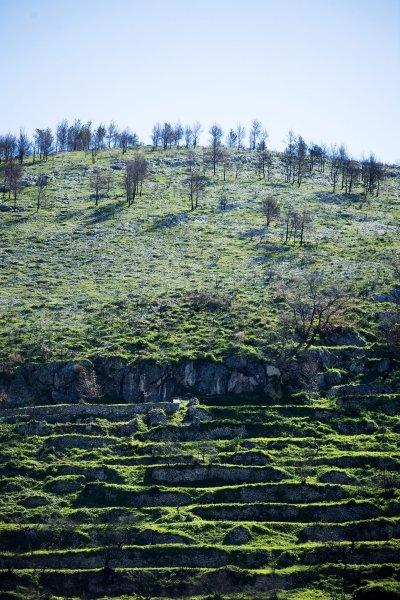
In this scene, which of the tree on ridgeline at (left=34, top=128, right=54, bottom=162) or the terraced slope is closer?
the terraced slope

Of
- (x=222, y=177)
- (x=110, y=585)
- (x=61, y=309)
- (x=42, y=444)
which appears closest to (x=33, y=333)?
(x=61, y=309)

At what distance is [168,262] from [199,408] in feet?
153

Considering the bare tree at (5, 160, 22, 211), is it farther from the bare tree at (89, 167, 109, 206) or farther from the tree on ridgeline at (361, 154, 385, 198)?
the tree on ridgeline at (361, 154, 385, 198)

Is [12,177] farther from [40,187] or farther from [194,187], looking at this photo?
[194,187]

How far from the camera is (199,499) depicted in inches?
2653

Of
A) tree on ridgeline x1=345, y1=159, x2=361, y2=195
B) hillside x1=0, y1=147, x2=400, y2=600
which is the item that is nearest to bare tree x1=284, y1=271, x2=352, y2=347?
hillside x1=0, y1=147, x2=400, y2=600

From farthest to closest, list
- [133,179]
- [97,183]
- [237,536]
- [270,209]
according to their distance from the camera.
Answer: [97,183] → [133,179] → [270,209] → [237,536]

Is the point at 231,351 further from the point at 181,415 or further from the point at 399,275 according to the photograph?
the point at 399,275

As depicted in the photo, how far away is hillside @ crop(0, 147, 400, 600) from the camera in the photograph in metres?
60.0

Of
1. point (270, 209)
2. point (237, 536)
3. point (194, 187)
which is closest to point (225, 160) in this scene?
point (194, 187)

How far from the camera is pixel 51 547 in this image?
62344 millimetres

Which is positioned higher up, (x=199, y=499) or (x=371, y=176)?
(x=371, y=176)

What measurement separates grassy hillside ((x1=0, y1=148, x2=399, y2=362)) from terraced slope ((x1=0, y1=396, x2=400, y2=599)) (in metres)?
12.6

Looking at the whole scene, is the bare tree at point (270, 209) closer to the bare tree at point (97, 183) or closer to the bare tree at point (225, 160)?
the bare tree at point (225, 160)
